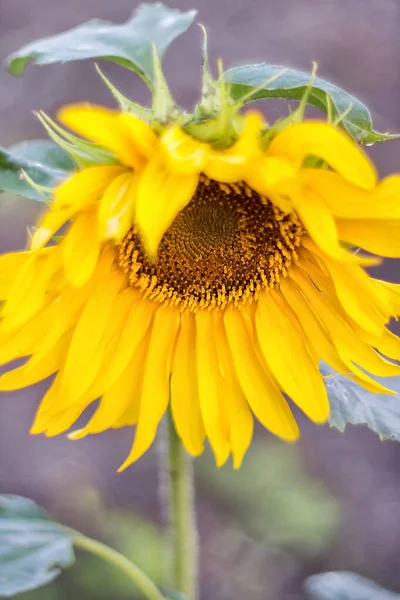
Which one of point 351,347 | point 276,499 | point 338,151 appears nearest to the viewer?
point 338,151

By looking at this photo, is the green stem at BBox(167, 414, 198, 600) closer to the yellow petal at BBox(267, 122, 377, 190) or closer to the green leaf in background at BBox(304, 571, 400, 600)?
the green leaf in background at BBox(304, 571, 400, 600)

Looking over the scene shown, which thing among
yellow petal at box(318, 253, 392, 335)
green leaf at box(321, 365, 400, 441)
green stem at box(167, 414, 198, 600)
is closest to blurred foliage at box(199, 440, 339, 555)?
green stem at box(167, 414, 198, 600)

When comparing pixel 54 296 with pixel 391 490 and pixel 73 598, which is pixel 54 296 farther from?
pixel 391 490

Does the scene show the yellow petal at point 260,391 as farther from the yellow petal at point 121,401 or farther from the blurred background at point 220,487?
the blurred background at point 220,487

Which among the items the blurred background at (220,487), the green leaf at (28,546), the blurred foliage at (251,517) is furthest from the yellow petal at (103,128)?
the blurred foliage at (251,517)

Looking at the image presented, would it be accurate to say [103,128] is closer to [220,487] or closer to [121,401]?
[121,401]

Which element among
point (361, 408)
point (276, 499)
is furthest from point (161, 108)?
point (276, 499)
